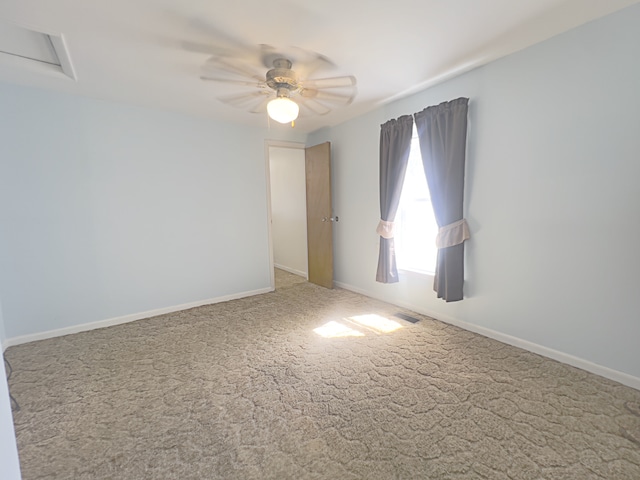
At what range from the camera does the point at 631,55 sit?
1815 millimetres

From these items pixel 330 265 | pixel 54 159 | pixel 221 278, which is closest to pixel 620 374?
pixel 330 265

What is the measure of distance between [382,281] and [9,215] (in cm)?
376

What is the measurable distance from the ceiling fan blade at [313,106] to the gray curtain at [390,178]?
0.70 metres

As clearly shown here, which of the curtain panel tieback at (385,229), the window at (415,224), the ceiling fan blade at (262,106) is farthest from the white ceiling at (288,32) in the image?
the curtain panel tieback at (385,229)

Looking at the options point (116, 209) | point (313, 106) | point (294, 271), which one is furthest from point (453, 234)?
point (116, 209)

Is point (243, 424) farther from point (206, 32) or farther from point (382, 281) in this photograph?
point (206, 32)

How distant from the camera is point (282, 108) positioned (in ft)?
7.23

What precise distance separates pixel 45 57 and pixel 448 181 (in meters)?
3.53

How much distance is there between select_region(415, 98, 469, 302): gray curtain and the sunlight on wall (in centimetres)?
61

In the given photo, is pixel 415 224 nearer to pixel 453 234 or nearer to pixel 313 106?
pixel 453 234

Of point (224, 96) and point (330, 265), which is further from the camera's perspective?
point (330, 265)

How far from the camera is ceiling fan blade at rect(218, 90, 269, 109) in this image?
8.75ft

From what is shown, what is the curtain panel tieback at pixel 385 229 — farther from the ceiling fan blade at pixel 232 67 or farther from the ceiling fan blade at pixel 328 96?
the ceiling fan blade at pixel 232 67

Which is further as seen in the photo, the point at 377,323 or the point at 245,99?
the point at 377,323
